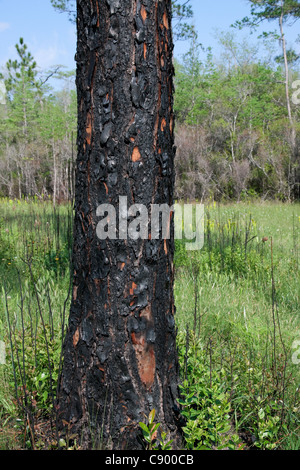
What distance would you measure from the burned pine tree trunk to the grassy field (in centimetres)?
16

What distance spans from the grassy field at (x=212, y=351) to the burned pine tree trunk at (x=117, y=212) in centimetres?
16

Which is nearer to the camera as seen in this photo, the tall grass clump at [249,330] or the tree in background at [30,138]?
the tall grass clump at [249,330]

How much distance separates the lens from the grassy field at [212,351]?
6.23 feet

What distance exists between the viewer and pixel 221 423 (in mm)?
1767

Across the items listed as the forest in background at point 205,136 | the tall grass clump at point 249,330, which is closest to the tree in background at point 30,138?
the forest in background at point 205,136

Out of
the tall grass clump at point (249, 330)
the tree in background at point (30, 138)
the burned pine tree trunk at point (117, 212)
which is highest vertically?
the tree in background at point (30, 138)

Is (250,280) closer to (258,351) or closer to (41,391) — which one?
(258,351)

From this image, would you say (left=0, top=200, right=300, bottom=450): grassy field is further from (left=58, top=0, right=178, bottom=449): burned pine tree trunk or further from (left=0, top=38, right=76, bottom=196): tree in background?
(left=0, top=38, right=76, bottom=196): tree in background

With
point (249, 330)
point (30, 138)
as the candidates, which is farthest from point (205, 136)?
point (249, 330)

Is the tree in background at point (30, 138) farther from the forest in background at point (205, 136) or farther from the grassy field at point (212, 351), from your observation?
the grassy field at point (212, 351)

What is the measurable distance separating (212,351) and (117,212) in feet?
4.34

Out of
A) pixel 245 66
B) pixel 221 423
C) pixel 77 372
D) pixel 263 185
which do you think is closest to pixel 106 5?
pixel 77 372

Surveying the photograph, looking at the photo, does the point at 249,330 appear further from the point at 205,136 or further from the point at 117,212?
the point at 205,136

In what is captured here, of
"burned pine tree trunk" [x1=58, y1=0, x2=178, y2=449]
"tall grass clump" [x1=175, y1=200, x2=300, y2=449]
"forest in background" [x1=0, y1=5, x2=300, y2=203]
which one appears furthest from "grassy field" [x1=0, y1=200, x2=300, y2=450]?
"forest in background" [x1=0, y1=5, x2=300, y2=203]
